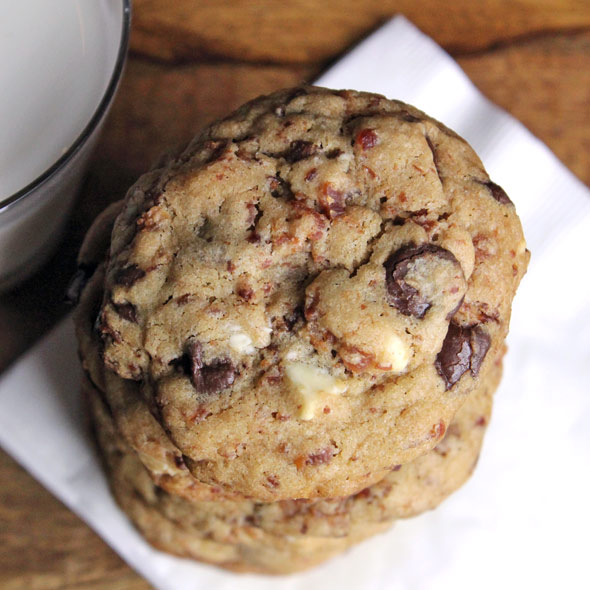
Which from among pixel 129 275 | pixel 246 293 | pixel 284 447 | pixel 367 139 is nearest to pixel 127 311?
pixel 129 275

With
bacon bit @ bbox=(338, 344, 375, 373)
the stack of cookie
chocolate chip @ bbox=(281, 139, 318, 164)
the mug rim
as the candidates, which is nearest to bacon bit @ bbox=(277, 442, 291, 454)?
the stack of cookie

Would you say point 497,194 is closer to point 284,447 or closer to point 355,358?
point 355,358

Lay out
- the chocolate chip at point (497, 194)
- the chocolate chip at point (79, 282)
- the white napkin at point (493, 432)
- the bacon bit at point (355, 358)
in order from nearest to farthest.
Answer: the bacon bit at point (355, 358) → the chocolate chip at point (497, 194) → the chocolate chip at point (79, 282) → the white napkin at point (493, 432)

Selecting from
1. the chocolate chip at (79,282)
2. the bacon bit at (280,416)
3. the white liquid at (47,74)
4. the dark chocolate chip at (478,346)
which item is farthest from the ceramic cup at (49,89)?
the dark chocolate chip at (478,346)

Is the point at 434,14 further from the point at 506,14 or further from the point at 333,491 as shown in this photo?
the point at 333,491

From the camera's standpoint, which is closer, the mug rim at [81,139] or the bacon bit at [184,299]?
the bacon bit at [184,299]

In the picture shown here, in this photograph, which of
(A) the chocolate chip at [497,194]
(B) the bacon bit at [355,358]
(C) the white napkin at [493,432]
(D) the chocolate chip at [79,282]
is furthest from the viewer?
(C) the white napkin at [493,432]

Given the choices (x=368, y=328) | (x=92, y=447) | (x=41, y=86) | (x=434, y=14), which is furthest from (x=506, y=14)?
(x=92, y=447)

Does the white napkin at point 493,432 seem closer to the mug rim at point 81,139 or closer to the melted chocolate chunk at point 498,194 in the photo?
the mug rim at point 81,139
